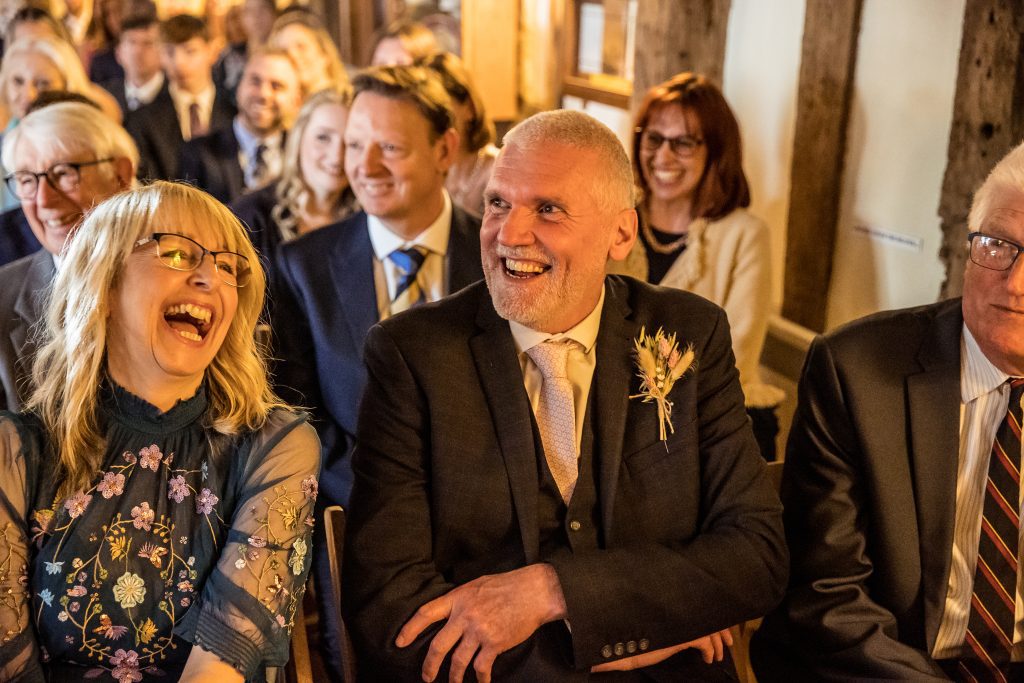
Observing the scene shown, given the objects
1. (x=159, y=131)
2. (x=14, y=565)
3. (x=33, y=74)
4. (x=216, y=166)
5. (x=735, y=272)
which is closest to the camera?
(x=14, y=565)

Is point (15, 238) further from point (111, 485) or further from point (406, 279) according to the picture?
point (111, 485)

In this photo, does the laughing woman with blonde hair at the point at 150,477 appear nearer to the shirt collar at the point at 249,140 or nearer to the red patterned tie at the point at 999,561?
the red patterned tie at the point at 999,561

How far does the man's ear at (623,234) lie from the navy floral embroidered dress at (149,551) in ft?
2.40

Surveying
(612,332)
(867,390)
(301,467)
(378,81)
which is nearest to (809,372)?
(867,390)

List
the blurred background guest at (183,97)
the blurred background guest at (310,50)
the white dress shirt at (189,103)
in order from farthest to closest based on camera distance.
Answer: the white dress shirt at (189,103) < the blurred background guest at (183,97) < the blurred background guest at (310,50)

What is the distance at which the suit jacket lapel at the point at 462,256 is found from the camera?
112 inches

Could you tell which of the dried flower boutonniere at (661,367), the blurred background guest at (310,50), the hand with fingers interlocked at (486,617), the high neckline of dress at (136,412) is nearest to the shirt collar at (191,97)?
the blurred background guest at (310,50)

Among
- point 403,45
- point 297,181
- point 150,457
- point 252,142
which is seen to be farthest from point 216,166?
point 150,457

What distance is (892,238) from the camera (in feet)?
10.3

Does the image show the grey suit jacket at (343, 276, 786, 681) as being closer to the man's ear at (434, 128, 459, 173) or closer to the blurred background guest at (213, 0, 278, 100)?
the man's ear at (434, 128, 459, 173)

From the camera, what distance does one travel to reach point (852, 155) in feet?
10.8

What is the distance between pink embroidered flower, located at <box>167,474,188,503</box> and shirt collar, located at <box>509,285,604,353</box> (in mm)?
669

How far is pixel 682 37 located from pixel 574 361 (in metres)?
2.44

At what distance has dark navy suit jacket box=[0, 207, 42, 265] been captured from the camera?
11.0 feet
